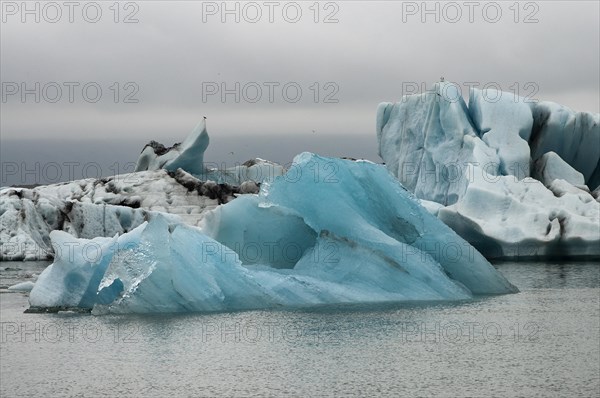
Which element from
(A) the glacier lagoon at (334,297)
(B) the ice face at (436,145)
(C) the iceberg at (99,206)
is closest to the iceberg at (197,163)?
(C) the iceberg at (99,206)

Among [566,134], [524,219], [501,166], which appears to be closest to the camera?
[524,219]

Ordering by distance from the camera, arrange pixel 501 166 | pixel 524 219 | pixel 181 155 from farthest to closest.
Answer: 1. pixel 181 155
2. pixel 501 166
3. pixel 524 219

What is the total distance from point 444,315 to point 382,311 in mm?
764

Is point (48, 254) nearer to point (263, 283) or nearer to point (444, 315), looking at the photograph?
point (263, 283)

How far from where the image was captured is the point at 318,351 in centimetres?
1019

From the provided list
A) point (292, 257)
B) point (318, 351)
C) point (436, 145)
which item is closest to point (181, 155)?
point (436, 145)

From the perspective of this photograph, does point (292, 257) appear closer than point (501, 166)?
Yes

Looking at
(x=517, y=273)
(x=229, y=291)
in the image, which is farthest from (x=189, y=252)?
(x=517, y=273)

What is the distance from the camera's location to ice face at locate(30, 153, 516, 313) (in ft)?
40.2

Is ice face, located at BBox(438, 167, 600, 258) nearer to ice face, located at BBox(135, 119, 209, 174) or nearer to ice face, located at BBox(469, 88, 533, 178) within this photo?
ice face, located at BBox(469, 88, 533, 178)

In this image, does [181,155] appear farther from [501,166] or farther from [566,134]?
[566,134]

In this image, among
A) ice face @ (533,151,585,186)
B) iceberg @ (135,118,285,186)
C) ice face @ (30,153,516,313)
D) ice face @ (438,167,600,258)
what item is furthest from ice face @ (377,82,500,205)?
ice face @ (30,153,516,313)

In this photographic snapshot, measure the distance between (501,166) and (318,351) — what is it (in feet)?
40.2

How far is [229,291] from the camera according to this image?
41.2 ft
